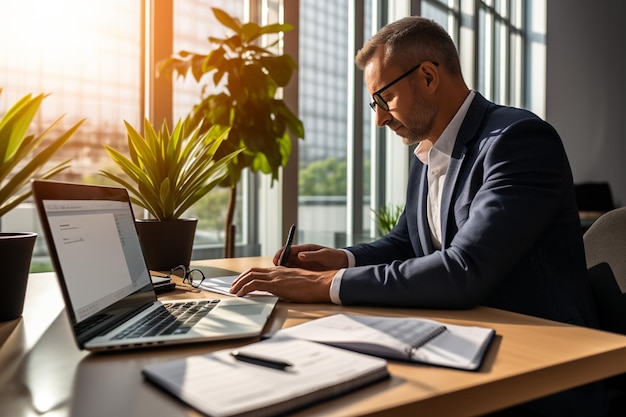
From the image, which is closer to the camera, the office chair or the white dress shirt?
the office chair

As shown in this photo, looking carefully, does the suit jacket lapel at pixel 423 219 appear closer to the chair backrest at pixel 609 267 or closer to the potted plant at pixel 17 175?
the chair backrest at pixel 609 267

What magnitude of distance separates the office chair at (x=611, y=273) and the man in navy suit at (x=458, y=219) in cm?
5

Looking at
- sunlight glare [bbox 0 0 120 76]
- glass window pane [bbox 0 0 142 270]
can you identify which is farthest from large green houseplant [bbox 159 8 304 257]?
sunlight glare [bbox 0 0 120 76]

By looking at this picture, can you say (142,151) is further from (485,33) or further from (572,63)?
(572,63)

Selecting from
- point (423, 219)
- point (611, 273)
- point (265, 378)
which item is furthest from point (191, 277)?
point (611, 273)

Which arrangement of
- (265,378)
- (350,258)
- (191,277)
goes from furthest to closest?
1. (350,258)
2. (191,277)
3. (265,378)

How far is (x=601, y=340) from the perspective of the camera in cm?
98

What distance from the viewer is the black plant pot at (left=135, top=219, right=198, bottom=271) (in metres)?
1.75

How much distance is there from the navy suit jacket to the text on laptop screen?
0.44m

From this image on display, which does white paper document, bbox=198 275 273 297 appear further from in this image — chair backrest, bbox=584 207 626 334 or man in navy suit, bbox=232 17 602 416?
chair backrest, bbox=584 207 626 334

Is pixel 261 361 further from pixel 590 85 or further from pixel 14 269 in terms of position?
pixel 590 85

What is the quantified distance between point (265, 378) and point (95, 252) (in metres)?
0.48

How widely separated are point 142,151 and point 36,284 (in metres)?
0.48

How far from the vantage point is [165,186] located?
173 cm
